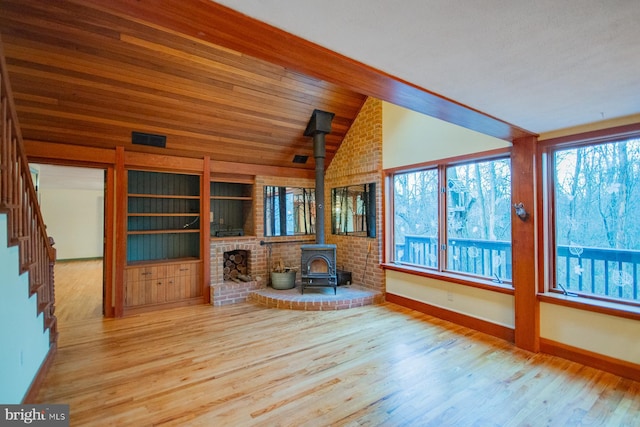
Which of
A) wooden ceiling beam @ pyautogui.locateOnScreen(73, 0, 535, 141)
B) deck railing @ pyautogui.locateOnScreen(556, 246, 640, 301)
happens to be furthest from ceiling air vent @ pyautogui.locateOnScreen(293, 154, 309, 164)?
deck railing @ pyautogui.locateOnScreen(556, 246, 640, 301)

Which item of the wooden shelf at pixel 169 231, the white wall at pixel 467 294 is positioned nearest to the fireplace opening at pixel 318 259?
the white wall at pixel 467 294

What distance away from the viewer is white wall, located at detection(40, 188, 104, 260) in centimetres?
907

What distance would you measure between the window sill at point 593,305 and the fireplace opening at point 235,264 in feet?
14.8

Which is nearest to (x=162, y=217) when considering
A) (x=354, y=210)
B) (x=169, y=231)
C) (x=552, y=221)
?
(x=169, y=231)

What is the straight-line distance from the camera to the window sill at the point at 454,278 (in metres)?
3.48

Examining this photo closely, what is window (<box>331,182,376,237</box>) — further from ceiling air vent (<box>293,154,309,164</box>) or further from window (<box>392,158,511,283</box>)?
ceiling air vent (<box>293,154,309,164</box>)

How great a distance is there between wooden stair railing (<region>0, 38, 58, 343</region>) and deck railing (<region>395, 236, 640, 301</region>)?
4.46 meters

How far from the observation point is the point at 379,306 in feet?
15.4

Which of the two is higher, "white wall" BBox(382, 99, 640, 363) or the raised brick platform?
"white wall" BBox(382, 99, 640, 363)

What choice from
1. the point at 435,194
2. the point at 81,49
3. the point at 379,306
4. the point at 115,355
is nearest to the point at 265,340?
the point at 115,355

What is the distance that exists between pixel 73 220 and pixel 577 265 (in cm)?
1199

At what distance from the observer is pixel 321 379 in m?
2.62

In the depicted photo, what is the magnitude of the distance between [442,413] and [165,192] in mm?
5048

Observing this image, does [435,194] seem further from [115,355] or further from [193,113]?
[115,355]
